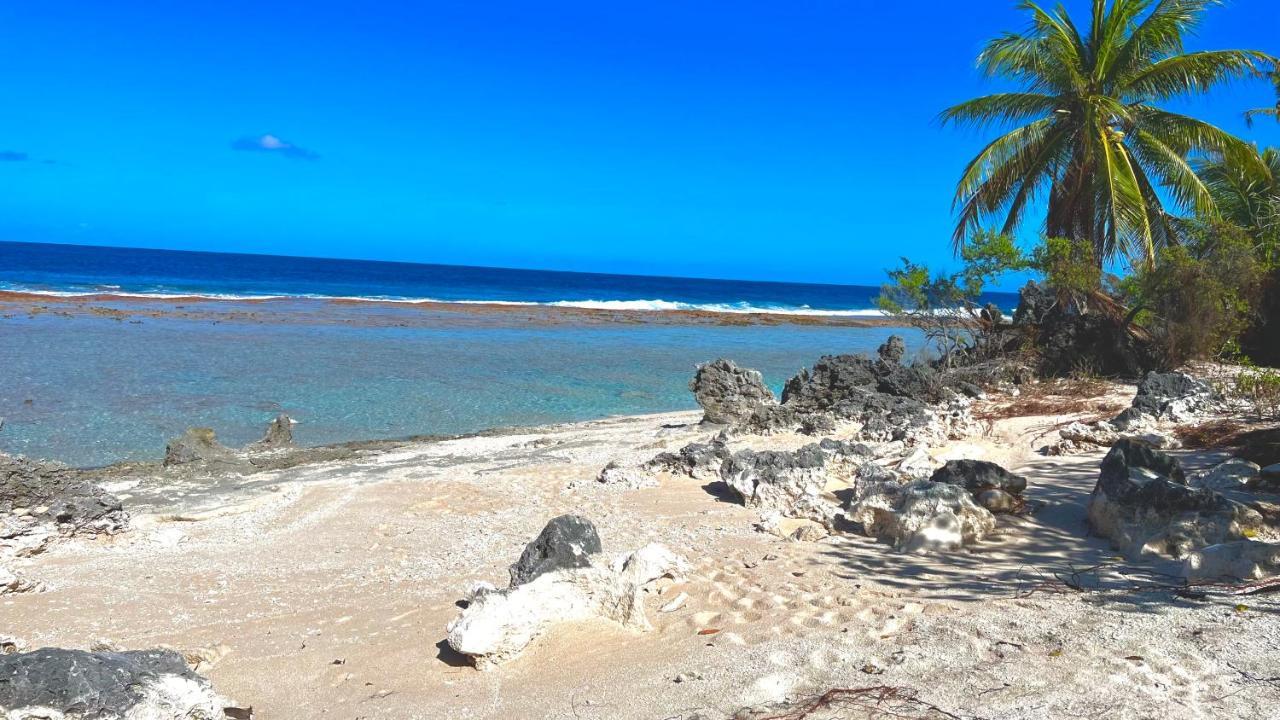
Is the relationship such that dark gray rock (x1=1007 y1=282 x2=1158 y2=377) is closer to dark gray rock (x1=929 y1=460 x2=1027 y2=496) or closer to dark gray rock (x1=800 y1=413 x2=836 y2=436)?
dark gray rock (x1=800 y1=413 x2=836 y2=436)

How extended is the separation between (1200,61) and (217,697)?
17.6 meters

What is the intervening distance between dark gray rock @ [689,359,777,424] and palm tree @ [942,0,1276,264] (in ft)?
25.4

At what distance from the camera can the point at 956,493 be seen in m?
5.71

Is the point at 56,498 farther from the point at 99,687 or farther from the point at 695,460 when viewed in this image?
the point at 695,460

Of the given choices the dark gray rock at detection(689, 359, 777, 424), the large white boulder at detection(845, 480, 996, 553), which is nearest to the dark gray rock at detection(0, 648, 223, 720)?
the large white boulder at detection(845, 480, 996, 553)

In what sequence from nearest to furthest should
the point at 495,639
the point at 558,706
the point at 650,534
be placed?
the point at 558,706, the point at 495,639, the point at 650,534

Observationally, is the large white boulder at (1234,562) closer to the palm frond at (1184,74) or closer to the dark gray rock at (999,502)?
the dark gray rock at (999,502)

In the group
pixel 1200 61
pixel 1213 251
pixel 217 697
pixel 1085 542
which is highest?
pixel 1200 61

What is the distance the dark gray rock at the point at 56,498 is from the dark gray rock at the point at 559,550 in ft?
12.9

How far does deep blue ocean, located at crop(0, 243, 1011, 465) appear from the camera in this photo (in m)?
12.3

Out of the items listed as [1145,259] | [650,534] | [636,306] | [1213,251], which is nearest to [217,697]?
[650,534]

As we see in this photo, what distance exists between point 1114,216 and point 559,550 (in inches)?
530

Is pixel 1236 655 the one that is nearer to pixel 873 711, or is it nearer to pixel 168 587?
pixel 873 711

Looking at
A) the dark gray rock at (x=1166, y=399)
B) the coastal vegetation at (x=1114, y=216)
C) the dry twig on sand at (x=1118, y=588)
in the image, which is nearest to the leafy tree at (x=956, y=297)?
the coastal vegetation at (x=1114, y=216)
